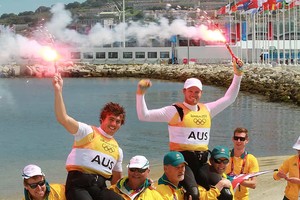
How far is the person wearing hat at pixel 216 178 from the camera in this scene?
7.68 meters

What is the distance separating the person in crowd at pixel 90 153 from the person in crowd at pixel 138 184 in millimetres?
148

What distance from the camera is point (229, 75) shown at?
64500mm

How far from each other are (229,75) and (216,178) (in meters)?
57.1

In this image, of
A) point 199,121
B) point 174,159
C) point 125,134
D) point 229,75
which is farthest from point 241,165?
point 229,75

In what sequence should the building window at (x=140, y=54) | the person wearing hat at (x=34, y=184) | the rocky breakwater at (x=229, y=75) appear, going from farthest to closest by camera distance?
the building window at (x=140, y=54), the rocky breakwater at (x=229, y=75), the person wearing hat at (x=34, y=184)

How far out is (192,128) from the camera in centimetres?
817

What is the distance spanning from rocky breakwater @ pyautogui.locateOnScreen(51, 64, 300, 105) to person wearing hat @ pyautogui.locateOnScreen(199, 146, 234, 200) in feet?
112

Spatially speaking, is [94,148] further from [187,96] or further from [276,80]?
[276,80]

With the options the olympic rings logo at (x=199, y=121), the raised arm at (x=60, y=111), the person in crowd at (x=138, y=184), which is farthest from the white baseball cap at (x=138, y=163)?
the olympic rings logo at (x=199, y=121)

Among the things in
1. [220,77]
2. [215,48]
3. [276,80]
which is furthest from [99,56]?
[276,80]

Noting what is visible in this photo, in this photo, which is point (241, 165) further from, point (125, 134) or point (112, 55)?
point (112, 55)

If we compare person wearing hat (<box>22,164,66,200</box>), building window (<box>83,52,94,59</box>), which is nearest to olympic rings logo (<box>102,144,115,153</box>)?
person wearing hat (<box>22,164,66,200</box>)

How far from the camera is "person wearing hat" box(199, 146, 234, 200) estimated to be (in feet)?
25.2

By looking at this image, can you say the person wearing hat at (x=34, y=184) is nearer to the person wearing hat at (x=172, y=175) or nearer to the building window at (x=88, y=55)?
the person wearing hat at (x=172, y=175)
